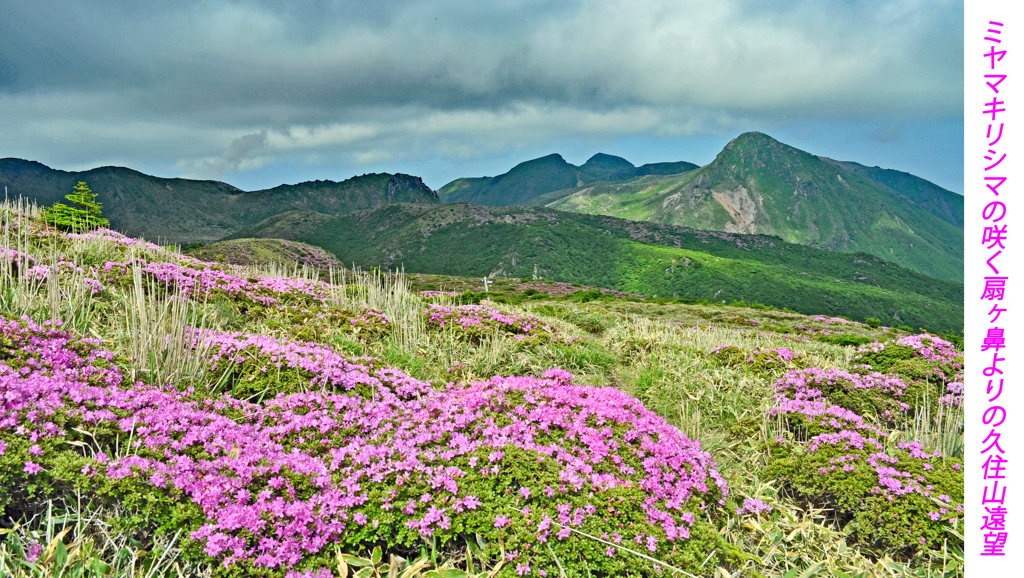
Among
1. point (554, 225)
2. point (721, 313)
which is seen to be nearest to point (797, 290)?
point (554, 225)

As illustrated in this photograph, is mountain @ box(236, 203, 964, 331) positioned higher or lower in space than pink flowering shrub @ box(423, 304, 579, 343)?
higher

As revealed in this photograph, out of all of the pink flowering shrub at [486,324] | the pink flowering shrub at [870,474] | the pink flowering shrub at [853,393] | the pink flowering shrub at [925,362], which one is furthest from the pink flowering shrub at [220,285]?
the pink flowering shrub at [925,362]

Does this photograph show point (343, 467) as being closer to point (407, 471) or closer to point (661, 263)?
point (407, 471)

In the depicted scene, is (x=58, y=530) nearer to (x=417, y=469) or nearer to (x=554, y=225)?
(x=417, y=469)

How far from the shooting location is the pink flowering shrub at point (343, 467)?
283 cm

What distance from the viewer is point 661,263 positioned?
5797 inches

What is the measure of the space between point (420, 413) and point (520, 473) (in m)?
1.31

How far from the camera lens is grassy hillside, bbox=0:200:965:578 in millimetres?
2818

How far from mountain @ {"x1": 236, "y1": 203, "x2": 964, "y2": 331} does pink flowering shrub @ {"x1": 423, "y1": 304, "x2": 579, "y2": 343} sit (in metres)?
96.5

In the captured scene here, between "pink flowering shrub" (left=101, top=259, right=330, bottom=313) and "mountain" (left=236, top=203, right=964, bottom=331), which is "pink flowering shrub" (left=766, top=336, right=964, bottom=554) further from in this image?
"mountain" (left=236, top=203, right=964, bottom=331)

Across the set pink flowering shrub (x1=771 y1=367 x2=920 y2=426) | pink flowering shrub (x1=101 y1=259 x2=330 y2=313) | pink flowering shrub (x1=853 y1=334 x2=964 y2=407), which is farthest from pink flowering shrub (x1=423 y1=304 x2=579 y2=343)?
pink flowering shrub (x1=853 y1=334 x2=964 y2=407)

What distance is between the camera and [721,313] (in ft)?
124

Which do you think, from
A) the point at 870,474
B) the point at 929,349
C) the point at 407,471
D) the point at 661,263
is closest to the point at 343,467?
the point at 407,471
